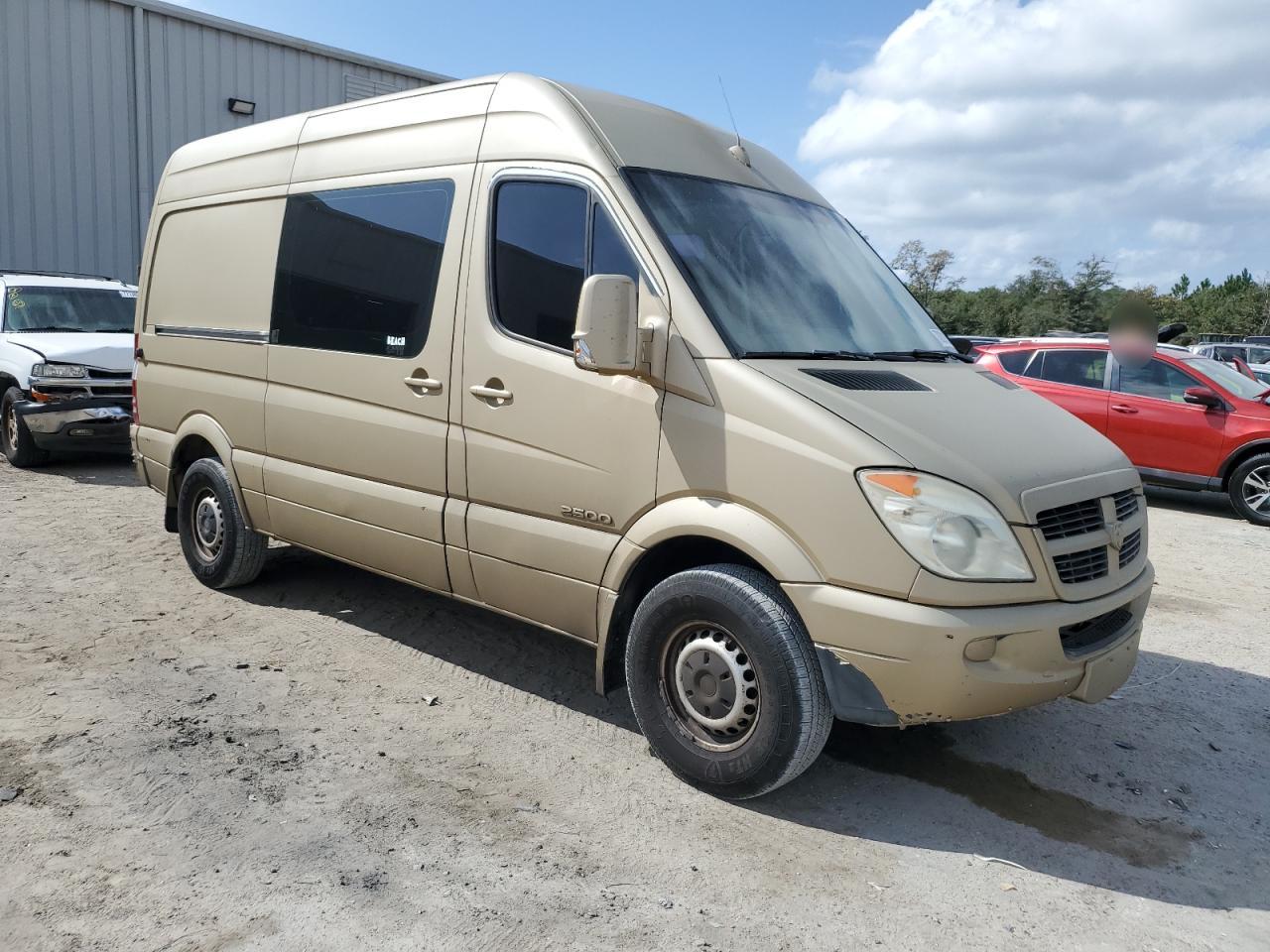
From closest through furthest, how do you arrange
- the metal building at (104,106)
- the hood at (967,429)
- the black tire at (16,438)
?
1. the hood at (967,429)
2. the black tire at (16,438)
3. the metal building at (104,106)

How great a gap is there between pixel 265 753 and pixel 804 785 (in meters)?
2.10

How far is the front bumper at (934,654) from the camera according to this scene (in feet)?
10.7

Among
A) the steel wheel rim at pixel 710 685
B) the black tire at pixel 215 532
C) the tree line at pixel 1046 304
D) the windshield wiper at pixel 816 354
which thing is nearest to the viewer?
the steel wheel rim at pixel 710 685

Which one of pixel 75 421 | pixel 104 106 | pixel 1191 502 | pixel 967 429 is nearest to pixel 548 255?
pixel 967 429

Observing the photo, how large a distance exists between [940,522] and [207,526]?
4555 mm

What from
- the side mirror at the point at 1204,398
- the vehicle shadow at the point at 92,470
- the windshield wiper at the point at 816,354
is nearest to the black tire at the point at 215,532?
the windshield wiper at the point at 816,354

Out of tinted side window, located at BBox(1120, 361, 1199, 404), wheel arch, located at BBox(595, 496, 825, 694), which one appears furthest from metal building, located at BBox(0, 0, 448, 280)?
wheel arch, located at BBox(595, 496, 825, 694)

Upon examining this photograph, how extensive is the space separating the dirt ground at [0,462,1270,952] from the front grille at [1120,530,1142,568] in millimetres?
914

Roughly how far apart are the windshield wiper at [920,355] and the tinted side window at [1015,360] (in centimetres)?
728

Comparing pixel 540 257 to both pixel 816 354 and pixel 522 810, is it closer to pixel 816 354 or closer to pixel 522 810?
pixel 816 354

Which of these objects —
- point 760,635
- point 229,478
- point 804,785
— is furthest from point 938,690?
point 229,478

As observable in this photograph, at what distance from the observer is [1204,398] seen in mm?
10312

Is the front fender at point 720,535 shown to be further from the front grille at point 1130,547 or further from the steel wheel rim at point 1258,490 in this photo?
the steel wheel rim at point 1258,490

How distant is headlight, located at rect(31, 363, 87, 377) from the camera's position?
9.72 m
